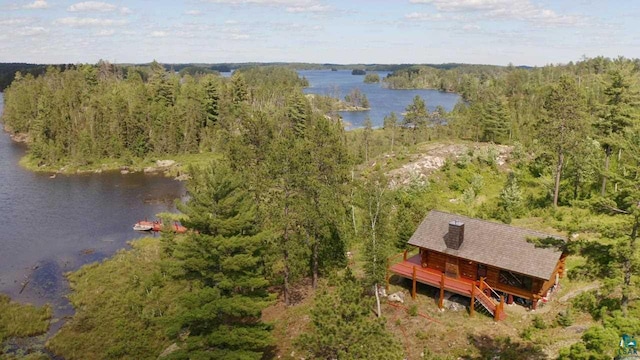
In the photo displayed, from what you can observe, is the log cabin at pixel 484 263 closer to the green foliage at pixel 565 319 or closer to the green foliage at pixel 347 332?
the green foliage at pixel 565 319

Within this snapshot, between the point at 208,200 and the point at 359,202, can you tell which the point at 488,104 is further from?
the point at 208,200

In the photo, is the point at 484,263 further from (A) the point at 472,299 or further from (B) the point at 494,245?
(A) the point at 472,299

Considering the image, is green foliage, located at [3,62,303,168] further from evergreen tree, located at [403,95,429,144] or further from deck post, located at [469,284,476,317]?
deck post, located at [469,284,476,317]

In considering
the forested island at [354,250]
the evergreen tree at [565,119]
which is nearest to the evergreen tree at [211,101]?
the forested island at [354,250]

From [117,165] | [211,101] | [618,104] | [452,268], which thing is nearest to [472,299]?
[452,268]

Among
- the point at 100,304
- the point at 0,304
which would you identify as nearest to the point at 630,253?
the point at 100,304

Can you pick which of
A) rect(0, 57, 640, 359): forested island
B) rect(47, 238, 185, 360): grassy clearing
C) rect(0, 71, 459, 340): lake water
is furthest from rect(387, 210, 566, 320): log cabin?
rect(0, 71, 459, 340): lake water
